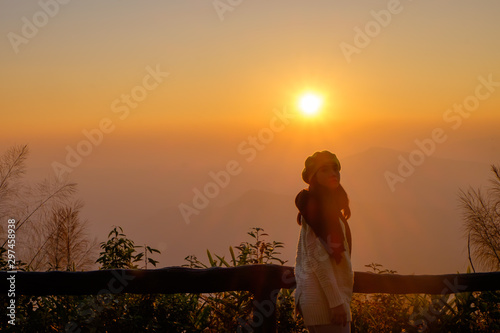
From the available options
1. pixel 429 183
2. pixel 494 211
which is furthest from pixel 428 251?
pixel 494 211

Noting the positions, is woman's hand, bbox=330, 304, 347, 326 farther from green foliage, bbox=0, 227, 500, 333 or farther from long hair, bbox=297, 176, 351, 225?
green foliage, bbox=0, 227, 500, 333

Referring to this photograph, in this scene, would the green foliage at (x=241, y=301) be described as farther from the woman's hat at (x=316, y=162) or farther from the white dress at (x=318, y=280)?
the woman's hat at (x=316, y=162)

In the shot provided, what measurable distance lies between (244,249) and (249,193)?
375 feet

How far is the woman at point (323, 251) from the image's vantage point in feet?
12.4

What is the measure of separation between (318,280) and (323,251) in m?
0.19

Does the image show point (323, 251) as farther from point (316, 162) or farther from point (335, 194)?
point (316, 162)

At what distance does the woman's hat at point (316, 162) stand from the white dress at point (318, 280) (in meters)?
0.30

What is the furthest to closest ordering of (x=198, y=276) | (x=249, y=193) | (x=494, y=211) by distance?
(x=249, y=193) → (x=494, y=211) → (x=198, y=276)

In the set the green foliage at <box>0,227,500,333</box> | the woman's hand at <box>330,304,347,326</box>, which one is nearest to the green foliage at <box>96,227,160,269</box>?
the green foliage at <box>0,227,500,333</box>

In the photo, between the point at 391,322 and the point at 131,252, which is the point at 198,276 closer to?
the point at 131,252

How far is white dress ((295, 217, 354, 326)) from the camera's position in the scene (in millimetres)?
3775

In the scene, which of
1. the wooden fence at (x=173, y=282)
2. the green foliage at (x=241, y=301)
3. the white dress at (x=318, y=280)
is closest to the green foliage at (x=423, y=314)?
the green foliage at (x=241, y=301)

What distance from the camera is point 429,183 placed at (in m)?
124

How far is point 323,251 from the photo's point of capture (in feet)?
12.6
